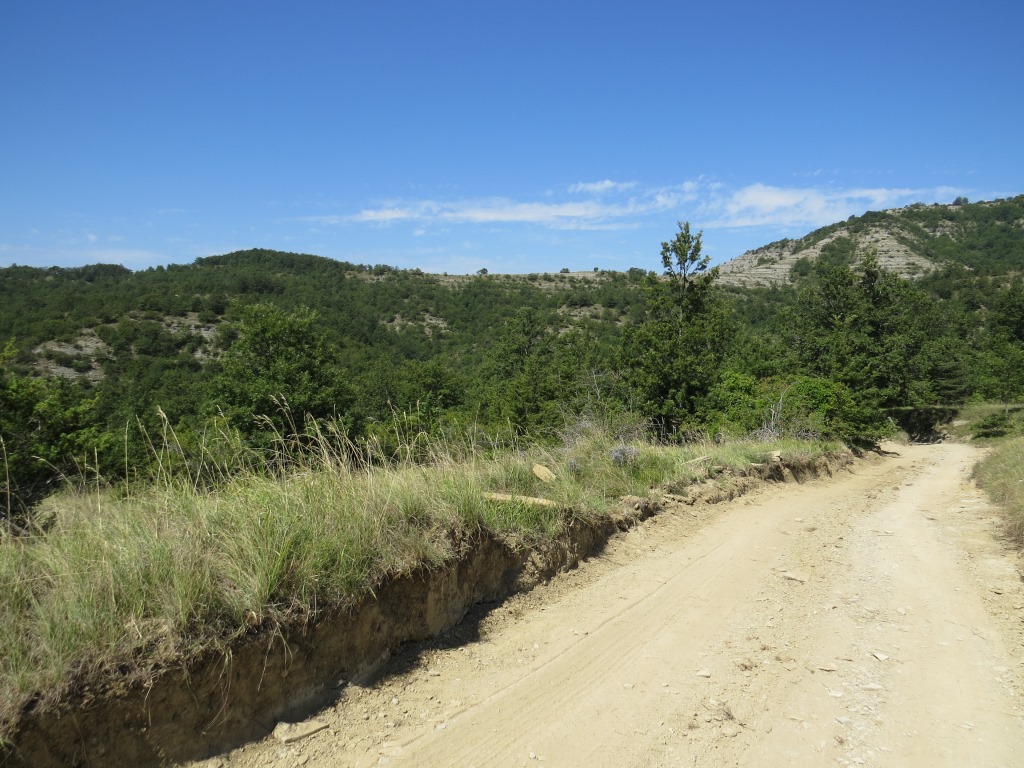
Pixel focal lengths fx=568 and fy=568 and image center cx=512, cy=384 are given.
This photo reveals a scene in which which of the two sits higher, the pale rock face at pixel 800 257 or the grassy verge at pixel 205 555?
the pale rock face at pixel 800 257

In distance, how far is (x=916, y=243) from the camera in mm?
133125

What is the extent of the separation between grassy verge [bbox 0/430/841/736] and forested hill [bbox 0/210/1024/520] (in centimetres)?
56

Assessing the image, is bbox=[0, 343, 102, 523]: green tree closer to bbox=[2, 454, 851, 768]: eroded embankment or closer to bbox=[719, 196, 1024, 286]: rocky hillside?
bbox=[2, 454, 851, 768]: eroded embankment

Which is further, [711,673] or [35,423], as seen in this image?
[35,423]

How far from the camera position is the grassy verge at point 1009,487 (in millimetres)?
8445

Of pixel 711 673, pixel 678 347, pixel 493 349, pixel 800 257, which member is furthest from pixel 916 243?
pixel 711 673

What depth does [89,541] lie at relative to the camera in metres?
3.44

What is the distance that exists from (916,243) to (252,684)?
543 feet

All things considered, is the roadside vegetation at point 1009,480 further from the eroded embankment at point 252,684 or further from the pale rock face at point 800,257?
the pale rock face at point 800,257

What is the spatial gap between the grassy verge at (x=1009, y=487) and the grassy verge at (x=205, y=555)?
770cm

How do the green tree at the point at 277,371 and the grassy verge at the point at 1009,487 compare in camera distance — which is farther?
the green tree at the point at 277,371

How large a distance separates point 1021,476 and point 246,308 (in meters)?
28.9

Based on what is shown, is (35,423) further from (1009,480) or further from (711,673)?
(1009,480)

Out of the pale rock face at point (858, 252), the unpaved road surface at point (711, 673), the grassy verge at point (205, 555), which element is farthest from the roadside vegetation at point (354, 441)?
the pale rock face at point (858, 252)
